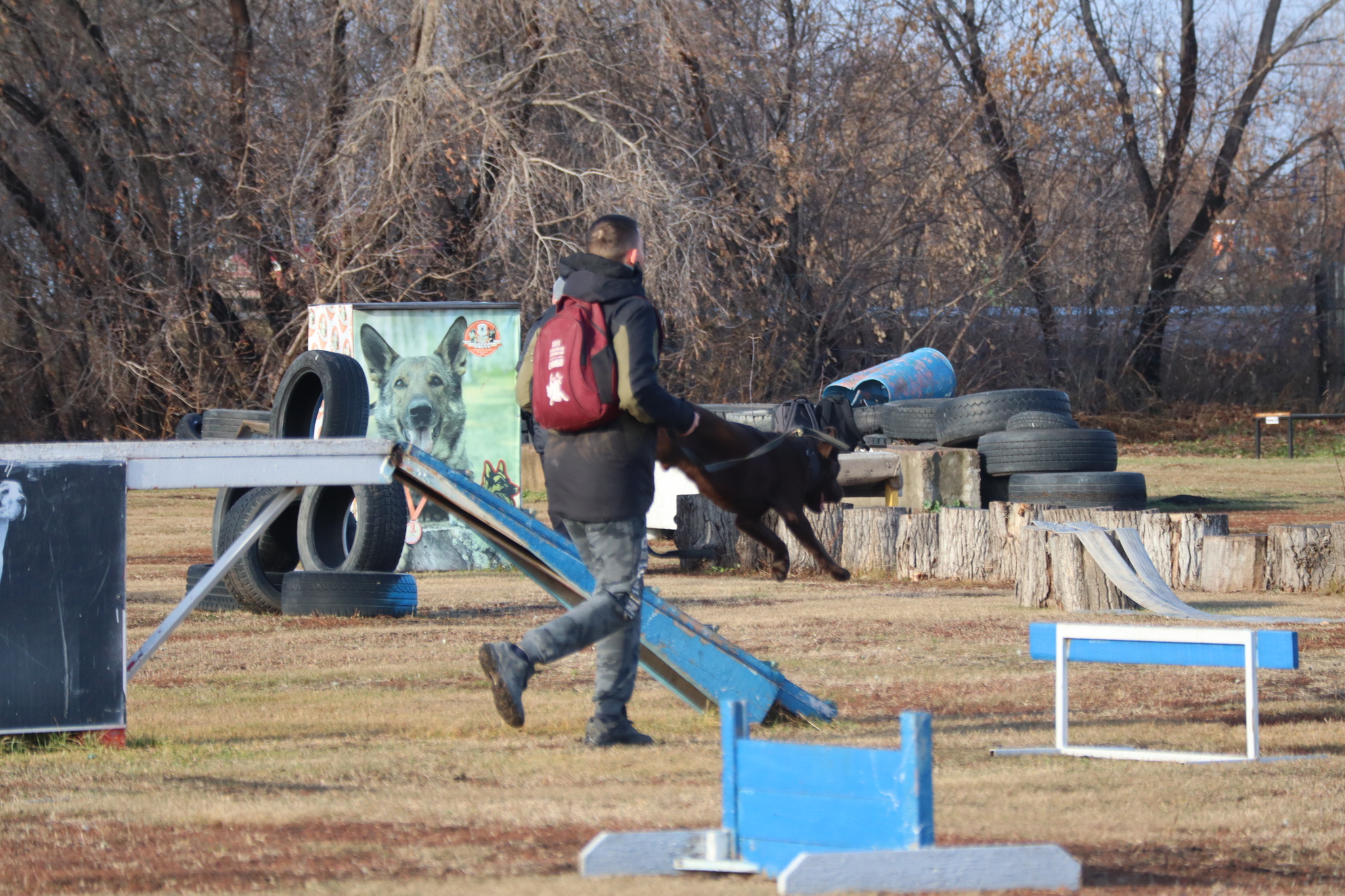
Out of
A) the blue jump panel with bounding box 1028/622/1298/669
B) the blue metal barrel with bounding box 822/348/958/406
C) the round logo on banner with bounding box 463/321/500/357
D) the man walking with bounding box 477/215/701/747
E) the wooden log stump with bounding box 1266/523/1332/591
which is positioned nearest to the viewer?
the man walking with bounding box 477/215/701/747

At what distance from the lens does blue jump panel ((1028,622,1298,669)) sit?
5.90 m

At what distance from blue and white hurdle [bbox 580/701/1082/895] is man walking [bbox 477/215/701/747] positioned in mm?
1646

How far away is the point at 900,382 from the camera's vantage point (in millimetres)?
20875

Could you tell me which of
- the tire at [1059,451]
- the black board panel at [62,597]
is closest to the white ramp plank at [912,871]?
the black board panel at [62,597]

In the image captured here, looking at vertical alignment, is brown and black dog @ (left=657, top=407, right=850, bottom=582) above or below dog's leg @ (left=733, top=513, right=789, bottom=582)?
above

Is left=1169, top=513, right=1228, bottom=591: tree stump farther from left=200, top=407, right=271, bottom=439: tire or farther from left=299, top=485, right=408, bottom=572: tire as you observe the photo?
left=200, top=407, right=271, bottom=439: tire

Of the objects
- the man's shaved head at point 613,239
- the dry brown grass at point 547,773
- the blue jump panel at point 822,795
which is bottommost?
the dry brown grass at point 547,773

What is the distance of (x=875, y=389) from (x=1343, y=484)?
6.88 meters

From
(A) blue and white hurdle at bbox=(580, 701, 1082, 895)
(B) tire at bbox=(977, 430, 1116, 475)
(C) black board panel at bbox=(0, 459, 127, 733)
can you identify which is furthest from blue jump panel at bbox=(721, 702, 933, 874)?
(B) tire at bbox=(977, 430, 1116, 475)

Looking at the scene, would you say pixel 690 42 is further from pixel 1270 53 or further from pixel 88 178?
pixel 1270 53

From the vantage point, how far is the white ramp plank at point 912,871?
3600 mm

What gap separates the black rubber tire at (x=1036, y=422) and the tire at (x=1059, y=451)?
0.42 ft

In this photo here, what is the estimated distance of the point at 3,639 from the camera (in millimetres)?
5973

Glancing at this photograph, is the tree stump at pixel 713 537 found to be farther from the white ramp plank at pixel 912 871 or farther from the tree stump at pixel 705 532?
the white ramp plank at pixel 912 871
